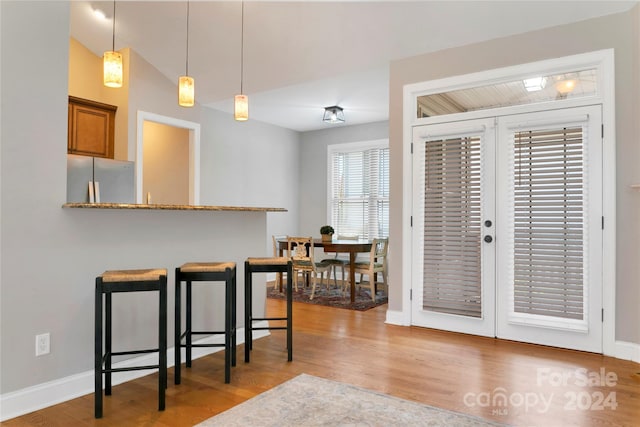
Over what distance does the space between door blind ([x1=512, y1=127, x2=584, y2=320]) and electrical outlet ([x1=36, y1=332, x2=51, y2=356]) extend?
3.57 m

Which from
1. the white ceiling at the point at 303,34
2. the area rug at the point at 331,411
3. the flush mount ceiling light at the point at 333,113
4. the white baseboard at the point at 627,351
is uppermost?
the white ceiling at the point at 303,34

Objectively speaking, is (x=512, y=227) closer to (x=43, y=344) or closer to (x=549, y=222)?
(x=549, y=222)

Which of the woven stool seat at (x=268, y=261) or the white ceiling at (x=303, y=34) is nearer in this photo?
the woven stool seat at (x=268, y=261)

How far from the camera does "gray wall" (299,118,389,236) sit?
784 centimetres

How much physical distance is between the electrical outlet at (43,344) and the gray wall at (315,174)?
5734 mm

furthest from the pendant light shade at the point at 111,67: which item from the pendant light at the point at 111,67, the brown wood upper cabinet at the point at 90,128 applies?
the brown wood upper cabinet at the point at 90,128

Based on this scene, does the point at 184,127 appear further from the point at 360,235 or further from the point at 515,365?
the point at 515,365

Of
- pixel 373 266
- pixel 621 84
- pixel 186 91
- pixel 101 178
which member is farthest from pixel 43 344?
pixel 621 84

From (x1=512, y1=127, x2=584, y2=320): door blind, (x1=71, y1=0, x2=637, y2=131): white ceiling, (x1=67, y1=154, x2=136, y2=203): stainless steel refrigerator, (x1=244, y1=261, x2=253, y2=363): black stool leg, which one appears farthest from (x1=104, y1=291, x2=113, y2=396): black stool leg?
(x1=512, y1=127, x2=584, y2=320): door blind

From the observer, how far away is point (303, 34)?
436 cm

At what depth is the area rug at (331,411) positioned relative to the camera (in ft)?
7.23

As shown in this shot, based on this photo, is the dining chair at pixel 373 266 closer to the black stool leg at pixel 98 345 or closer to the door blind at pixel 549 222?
the door blind at pixel 549 222

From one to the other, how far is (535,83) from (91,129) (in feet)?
15.3

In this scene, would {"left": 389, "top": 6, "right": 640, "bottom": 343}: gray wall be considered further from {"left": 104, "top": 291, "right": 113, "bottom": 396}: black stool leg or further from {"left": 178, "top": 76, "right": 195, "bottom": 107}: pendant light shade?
{"left": 104, "top": 291, "right": 113, "bottom": 396}: black stool leg
